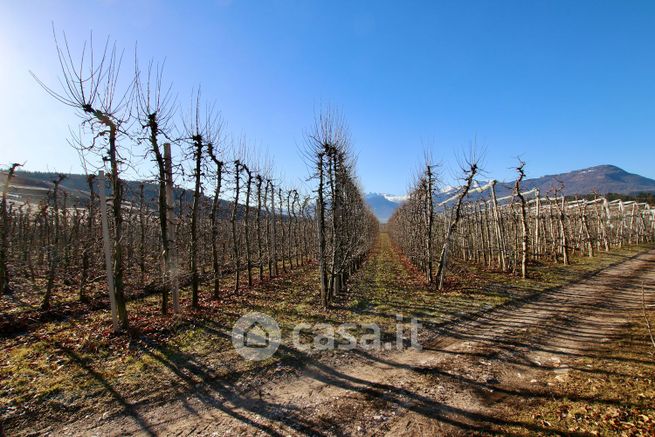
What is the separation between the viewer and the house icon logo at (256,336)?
725cm

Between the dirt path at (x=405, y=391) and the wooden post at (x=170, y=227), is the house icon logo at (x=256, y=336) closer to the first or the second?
the dirt path at (x=405, y=391)

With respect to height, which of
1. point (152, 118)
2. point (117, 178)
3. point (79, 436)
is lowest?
point (79, 436)

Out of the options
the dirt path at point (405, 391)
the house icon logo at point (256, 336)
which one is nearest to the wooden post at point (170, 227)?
the house icon logo at point (256, 336)

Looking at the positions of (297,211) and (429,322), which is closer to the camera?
(429,322)

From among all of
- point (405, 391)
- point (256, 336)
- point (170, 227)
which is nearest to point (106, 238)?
point (170, 227)

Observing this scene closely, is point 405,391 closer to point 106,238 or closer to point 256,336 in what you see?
point 256,336

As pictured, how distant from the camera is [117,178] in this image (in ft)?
28.4

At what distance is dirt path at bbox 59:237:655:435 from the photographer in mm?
4539

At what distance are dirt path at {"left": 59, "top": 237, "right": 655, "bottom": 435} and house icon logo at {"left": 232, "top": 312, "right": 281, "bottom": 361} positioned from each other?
49.8 inches

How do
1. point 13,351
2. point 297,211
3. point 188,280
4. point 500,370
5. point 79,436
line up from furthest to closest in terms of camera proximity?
point 297,211, point 188,280, point 13,351, point 500,370, point 79,436

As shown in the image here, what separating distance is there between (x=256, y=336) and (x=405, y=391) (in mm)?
4520

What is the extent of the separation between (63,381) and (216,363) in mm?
2925

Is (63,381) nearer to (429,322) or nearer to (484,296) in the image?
(429,322)

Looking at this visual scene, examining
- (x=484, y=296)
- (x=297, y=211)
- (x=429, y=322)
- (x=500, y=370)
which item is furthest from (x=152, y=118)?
(x=297, y=211)
